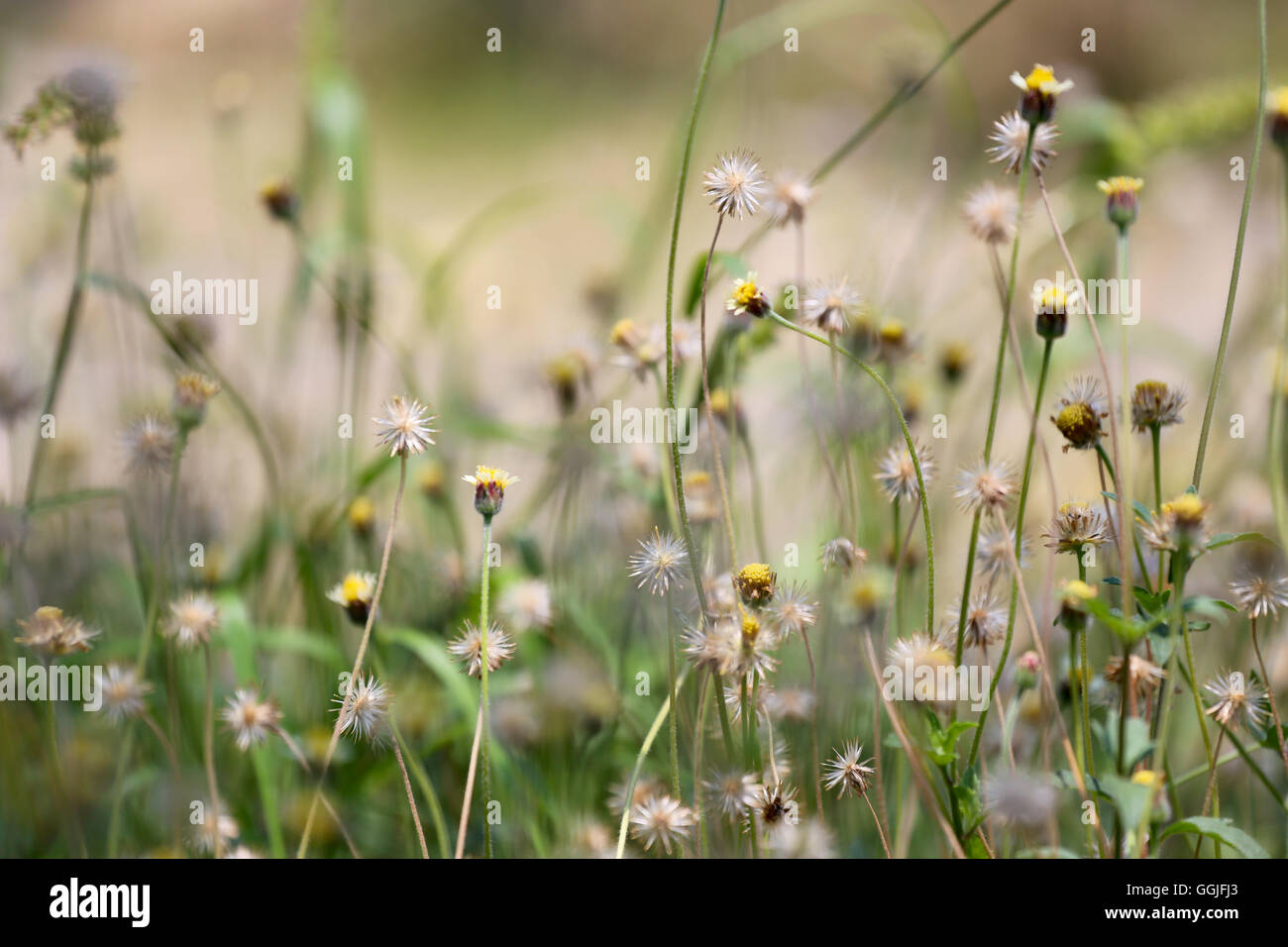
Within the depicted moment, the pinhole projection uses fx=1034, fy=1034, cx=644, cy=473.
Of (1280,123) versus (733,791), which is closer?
(733,791)

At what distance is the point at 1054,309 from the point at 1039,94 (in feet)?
0.47

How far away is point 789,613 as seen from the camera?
72 cm

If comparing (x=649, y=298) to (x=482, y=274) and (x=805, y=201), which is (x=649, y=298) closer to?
(x=482, y=274)

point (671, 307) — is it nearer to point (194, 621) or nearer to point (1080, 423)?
point (1080, 423)

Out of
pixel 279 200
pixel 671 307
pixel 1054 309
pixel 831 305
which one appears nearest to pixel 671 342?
pixel 671 307

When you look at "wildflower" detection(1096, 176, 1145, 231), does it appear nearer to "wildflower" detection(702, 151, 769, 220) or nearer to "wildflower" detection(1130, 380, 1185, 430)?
"wildflower" detection(1130, 380, 1185, 430)

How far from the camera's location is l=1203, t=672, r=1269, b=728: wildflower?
0.72 metres

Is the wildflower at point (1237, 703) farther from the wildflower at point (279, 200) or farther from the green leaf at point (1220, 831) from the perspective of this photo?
the wildflower at point (279, 200)

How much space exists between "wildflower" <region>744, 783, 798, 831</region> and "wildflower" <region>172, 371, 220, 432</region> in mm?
520

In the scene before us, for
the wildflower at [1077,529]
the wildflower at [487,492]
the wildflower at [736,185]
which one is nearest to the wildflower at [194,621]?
the wildflower at [487,492]

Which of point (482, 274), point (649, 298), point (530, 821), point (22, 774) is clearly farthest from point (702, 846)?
point (482, 274)

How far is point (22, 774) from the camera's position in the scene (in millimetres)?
1012

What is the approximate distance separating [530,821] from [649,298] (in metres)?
2.13

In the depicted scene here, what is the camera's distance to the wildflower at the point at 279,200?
109 centimetres
